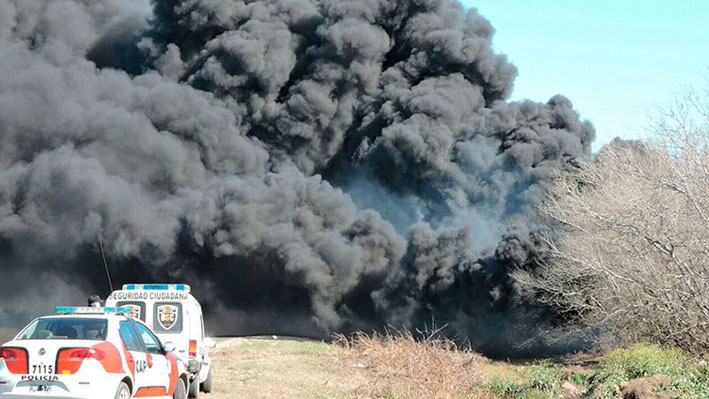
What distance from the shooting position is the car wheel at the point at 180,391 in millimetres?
14188

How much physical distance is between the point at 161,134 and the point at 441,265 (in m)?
18.3

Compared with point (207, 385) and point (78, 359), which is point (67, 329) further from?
point (207, 385)

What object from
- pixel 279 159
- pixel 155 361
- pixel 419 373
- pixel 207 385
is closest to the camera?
pixel 155 361

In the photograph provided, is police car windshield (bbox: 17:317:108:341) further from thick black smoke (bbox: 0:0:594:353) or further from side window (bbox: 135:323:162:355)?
thick black smoke (bbox: 0:0:594:353)

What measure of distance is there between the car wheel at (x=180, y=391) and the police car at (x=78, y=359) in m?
1.51

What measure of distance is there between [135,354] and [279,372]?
35.7 feet

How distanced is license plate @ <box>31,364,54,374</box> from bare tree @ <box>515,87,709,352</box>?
60.1ft

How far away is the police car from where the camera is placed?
11094mm

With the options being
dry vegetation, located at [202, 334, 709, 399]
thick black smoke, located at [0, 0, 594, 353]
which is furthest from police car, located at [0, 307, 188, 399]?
thick black smoke, located at [0, 0, 594, 353]

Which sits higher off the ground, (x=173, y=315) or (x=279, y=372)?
(x=173, y=315)

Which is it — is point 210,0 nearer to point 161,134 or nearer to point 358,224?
point 161,134

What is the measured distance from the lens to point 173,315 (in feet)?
54.0

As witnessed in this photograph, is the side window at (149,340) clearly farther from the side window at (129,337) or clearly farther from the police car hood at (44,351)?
the police car hood at (44,351)

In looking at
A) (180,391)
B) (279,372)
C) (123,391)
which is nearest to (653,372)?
(279,372)
